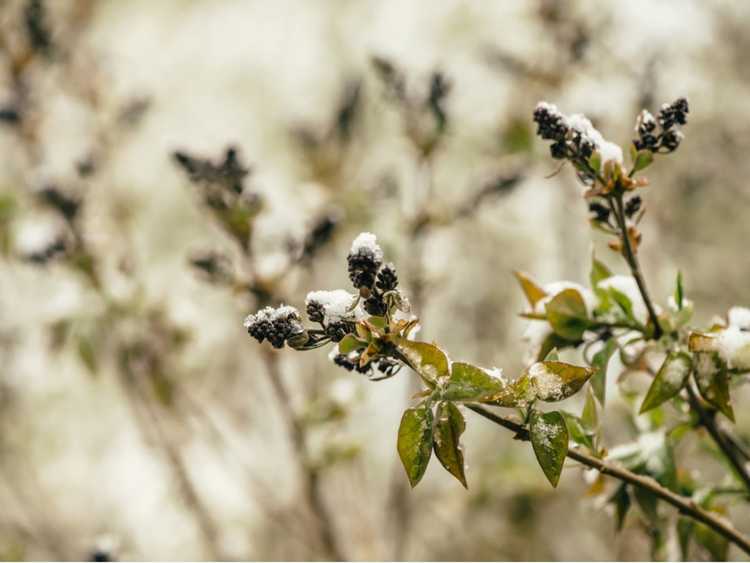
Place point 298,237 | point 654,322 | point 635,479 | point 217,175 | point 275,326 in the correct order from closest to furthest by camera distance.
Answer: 1. point 275,326
2. point 635,479
3. point 654,322
4. point 217,175
5. point 298,237

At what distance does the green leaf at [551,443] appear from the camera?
0.75m

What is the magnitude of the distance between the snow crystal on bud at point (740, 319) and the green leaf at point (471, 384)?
0.41 metres

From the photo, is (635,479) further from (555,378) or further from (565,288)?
(565,288)

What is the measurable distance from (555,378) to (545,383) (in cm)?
2

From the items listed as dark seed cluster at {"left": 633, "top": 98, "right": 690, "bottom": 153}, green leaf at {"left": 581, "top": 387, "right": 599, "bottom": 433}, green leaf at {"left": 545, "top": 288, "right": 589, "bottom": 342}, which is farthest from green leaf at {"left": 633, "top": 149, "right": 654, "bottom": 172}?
green leaf at {"left": 581, "top": 387, "right": 599, "bottom": 433}

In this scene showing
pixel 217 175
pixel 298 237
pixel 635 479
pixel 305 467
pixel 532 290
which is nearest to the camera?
pixel 635 479

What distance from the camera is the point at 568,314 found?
0.97 m

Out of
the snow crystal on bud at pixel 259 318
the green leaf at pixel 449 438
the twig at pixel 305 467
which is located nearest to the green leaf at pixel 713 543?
the green leaf at pixel 449 438

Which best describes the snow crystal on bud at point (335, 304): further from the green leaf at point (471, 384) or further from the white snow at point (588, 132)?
the white snow at point (588, 132)

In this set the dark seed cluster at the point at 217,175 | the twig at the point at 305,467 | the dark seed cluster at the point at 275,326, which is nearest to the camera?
the dark seed cluster at the point at 275,326

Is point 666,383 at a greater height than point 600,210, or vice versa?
point 600,210

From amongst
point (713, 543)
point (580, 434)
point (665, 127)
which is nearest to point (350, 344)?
point (580, 434)

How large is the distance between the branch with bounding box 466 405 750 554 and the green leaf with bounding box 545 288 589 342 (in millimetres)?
197

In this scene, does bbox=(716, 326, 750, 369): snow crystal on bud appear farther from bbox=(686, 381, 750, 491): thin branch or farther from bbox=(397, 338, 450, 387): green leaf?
bbox=(397, 338, 450, 387): green leaf
